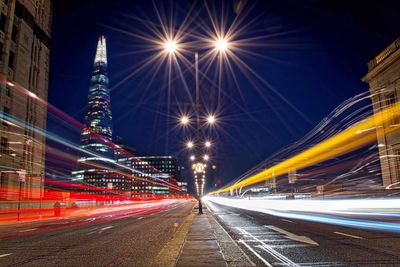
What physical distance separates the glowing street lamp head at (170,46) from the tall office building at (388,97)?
70.0 ft

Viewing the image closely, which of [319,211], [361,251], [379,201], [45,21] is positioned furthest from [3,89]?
[361,251]

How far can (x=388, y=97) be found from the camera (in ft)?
115

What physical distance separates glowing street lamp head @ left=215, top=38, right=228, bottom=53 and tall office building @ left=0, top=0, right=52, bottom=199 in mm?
24498

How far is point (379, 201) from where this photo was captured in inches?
819

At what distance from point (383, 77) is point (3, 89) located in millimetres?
40829

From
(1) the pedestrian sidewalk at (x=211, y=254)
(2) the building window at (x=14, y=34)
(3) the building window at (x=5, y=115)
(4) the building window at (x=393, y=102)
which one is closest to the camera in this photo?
(1) the pedestrian sidewalk at (x=211, y=254)

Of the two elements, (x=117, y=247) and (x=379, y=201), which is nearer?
(x=117, y=247)

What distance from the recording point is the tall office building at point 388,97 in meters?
32.7

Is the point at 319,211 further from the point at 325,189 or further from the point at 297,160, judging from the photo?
the point at 297,160

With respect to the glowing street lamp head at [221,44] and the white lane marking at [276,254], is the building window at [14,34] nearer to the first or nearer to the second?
the glowing street lamp head at [221,44]

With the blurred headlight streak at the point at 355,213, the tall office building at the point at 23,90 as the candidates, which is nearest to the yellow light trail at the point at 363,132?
the blurred headlight streak at the point at 355,213

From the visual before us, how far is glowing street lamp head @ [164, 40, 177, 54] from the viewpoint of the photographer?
21125 millimetres

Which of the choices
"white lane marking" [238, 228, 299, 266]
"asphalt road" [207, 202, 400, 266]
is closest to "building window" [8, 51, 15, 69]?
"asphalt road" [207, 202, 400, 266]

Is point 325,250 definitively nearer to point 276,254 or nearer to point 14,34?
point 276,254
